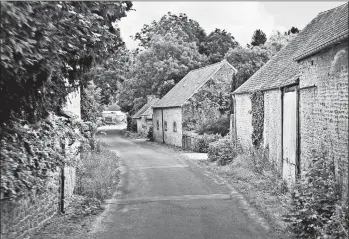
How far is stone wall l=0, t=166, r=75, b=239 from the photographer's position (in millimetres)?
7473

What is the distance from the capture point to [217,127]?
29656 mm

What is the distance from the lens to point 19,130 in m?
8.22

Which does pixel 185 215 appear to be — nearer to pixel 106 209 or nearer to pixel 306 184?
pixel 106 209

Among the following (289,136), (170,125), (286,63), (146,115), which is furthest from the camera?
(146,115)

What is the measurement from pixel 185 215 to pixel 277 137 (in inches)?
251

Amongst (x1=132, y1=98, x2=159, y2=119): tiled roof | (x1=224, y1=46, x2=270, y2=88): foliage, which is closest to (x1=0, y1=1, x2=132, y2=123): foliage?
(x1=224, y1=46, x2=270, y2=88): foliage

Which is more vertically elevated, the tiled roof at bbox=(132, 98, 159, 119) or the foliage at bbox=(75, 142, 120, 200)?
the tiled roof at bbox=(132, 98, 159, 119)

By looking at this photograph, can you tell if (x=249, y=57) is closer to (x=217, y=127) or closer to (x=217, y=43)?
(x=217, y=127)

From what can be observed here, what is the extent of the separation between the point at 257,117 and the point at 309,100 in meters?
8.41

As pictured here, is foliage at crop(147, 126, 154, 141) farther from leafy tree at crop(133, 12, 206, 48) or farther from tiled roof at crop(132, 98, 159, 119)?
leafy tree at crop(133, 12, 206, 48)

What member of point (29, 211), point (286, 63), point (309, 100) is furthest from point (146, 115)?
point (29, 211)

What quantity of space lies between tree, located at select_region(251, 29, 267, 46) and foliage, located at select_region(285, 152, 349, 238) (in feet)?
181

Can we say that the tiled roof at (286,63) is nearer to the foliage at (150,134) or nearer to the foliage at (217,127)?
the foliage at (217,127)

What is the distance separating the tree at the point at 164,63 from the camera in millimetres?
45438
